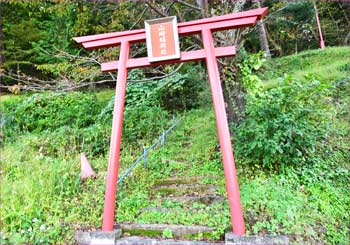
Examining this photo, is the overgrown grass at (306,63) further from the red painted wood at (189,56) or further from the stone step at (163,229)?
the stone step at (163,229)

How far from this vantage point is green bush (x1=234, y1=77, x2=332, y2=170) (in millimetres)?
4504

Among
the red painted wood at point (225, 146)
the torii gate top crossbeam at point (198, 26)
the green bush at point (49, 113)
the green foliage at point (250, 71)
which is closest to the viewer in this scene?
the red painted wood at point (225, 146)

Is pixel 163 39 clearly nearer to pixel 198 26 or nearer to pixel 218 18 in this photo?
pixel 198 26

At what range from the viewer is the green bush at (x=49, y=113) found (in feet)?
26.3

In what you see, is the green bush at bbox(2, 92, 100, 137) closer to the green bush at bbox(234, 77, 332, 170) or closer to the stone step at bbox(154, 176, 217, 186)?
the stone step at bbox(154, 176, 217, 186)

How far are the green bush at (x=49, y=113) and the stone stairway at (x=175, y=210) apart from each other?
4140 millimetres

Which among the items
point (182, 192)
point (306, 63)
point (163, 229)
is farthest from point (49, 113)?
point (306, 63)

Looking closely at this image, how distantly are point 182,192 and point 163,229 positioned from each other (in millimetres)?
1000

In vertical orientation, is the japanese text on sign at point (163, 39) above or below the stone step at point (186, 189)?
above

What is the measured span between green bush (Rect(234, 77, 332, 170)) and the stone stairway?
916 mm

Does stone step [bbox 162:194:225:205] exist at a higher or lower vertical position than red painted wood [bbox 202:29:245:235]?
lower

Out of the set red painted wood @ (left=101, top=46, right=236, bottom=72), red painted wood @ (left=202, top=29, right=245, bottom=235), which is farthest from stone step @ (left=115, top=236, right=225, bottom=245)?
red painted wood @ (left=101, top=46, right=236, bottom=72)

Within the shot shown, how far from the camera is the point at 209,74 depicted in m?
3.92

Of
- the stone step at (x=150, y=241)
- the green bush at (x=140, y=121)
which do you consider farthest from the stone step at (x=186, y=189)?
the green bush at (x=140, y=121)
